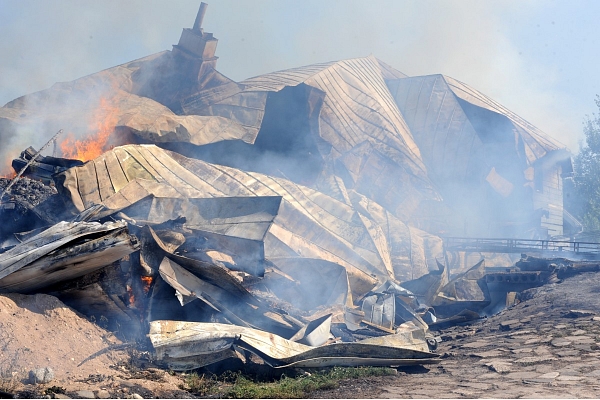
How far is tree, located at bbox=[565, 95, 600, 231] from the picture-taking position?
4725cm

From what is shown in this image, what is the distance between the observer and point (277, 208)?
13.0m

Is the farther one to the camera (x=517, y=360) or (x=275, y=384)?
(x=517, y=360)

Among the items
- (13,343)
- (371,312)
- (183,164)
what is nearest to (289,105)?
(183,164)

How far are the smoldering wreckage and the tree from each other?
59.7ft

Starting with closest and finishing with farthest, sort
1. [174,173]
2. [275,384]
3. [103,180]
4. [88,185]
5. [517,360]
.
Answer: [275,384] < [517,360] < [88,185] < [103,180] < [174,173]

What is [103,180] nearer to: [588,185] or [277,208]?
[277,208]

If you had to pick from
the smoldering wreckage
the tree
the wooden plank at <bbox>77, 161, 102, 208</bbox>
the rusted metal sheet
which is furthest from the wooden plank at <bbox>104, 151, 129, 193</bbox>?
the tree

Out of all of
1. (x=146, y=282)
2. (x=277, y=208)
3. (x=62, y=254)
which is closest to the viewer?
(x=62, y=254)

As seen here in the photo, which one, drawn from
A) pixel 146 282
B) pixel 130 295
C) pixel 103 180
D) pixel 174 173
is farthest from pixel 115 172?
pixel 130 295

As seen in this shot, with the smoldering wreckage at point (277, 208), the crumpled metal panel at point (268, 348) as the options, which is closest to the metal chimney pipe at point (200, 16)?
the smoldering wreckage at point (277, 208)

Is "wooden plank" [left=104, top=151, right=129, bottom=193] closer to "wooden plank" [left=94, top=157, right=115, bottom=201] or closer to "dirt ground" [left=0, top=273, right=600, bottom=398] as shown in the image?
"wooden plank" [left=94, top=157, right=115, bottom=201]

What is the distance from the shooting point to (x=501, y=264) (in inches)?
924

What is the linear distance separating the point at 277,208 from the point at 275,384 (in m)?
5.99

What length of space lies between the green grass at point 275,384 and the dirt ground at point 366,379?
0.17 meters
